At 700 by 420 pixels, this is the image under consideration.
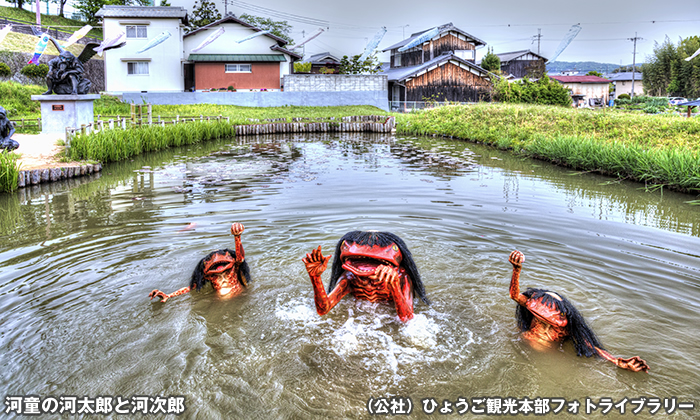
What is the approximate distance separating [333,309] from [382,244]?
118 cm

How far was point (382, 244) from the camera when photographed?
13.1ft

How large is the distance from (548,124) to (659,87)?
134ft

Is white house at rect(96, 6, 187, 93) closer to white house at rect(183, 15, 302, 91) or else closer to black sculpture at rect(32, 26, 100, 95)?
white house at rect(183, 15, 302, 91)

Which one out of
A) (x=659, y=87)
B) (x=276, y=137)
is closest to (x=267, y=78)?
(x=276, y=137)

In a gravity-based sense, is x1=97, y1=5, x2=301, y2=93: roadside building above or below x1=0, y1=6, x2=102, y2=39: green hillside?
below

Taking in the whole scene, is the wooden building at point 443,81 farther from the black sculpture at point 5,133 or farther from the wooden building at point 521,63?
the black sculpture at point 5,133

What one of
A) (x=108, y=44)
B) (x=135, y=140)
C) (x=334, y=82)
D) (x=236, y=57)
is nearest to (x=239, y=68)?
(x=236, y=57)

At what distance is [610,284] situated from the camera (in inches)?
217

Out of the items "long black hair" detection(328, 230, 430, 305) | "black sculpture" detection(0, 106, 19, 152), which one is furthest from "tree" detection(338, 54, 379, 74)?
"long black hair" detection(328, 230, 430, 305)

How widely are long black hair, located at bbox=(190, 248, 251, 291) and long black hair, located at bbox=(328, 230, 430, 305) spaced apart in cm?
117

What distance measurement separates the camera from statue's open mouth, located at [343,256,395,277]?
3865 mm

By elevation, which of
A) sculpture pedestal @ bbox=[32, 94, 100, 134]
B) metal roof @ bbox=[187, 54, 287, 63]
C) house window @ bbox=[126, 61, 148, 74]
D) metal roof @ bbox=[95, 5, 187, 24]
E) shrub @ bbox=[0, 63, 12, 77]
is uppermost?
metal roof @ bbox=[95, 5, 187, 24]

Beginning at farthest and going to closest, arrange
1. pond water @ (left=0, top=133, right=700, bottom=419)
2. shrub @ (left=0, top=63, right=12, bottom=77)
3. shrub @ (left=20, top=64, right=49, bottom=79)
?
shrub @ (left=20, top=64, right=49, bottom=79) < shrub @ (left=0, top=63, right=12, bottom=77) < pond water @ (left=0, top=133, right=700, bottom=419)

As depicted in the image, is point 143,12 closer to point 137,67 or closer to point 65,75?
point 137,67
